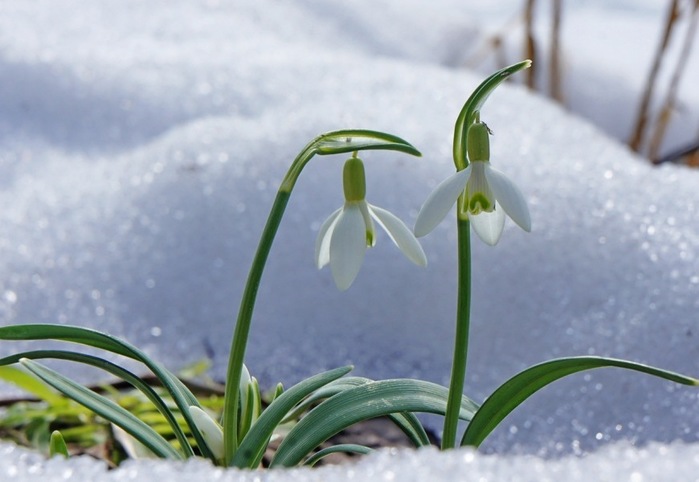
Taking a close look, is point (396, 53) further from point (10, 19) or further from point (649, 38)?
point (649, 38)

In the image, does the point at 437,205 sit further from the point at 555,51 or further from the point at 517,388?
the point at 555,51

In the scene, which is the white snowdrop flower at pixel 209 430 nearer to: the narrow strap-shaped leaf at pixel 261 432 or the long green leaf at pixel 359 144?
the narrow strap-shaped leaf at pixel 261 432

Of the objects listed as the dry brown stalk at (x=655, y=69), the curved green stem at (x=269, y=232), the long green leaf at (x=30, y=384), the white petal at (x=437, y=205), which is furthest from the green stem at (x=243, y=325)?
the dry brown stalk at (x=655, y=69)

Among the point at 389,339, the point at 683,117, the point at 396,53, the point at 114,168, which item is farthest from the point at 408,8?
the point at 389,339

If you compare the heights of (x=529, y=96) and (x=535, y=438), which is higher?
(x=529, y=96)

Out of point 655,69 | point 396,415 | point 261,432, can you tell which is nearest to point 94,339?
point 261,432
